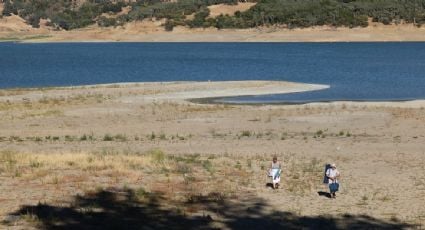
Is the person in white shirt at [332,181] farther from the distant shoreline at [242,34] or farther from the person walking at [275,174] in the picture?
the distant shoreline at [242,34]

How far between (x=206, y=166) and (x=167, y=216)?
6.65m

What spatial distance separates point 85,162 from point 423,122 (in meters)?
20.6

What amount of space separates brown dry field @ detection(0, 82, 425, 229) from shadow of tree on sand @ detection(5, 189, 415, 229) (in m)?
0.03

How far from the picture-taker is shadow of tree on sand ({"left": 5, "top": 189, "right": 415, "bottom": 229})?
15.1 metres

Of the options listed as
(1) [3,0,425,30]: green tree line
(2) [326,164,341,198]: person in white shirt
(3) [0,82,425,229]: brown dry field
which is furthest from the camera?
(1) [3,0,425,30]: green tree line

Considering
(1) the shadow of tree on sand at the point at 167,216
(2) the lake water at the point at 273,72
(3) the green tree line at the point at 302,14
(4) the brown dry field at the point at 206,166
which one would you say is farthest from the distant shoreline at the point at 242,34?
(1) the shadow of tree on sand at the point at 167,216

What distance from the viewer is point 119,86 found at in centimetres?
6034

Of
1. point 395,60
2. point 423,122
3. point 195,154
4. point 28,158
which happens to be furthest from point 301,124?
point 395,60

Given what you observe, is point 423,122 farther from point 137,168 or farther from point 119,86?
point 119,86

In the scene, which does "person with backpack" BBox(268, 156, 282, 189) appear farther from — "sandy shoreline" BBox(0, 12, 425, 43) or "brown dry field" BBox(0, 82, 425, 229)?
"sandy shoreline" BBox(0, 12, 425, 43)

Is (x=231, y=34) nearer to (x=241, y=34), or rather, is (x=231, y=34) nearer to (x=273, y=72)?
(x=241, y=34)

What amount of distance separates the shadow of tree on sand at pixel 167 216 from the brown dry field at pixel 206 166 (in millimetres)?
25

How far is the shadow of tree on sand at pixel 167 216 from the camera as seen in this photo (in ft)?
49.6

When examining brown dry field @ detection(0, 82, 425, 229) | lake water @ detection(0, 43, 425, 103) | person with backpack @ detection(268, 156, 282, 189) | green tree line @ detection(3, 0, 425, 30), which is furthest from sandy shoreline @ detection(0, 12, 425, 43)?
person with backpack @ detection(268, 156, 282, 189)
